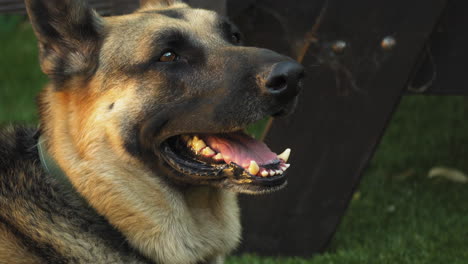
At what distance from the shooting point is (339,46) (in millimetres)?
4047

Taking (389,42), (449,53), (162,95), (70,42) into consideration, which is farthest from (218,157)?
(449,53)

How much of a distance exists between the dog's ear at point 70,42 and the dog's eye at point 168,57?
0.98ft

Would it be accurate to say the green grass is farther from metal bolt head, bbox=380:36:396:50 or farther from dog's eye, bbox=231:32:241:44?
dog's eye, bbox=231:32:241:44

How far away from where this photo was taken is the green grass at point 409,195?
14.1ft

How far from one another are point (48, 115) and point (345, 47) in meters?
1.74

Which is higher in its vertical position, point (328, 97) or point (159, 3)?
point (159, 3)

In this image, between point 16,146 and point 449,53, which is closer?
point 16,146

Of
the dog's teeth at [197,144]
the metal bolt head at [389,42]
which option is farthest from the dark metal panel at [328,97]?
the dog's teeth at [197,144]

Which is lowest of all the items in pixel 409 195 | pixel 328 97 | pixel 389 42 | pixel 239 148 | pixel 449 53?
pixel 409 195

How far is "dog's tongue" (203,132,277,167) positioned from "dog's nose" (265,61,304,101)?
30 cm

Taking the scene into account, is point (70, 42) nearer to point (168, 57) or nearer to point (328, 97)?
point (168, 57)

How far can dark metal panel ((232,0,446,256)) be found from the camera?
159 inches

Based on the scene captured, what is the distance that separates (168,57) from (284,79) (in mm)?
561

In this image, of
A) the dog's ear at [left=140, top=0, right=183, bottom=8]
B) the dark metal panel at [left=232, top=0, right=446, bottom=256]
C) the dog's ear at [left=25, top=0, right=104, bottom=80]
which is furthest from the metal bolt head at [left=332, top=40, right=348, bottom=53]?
the dog's ear at [left=25, top=0, right=104, bottom=80]
